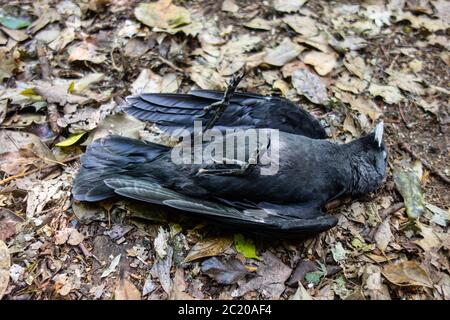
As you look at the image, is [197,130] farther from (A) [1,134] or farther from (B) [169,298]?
(A) [1,134]

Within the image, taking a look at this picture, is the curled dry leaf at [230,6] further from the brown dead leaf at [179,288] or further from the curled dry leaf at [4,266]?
the curled dry leaf at [4,266]

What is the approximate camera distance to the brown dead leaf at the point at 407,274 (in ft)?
10.5

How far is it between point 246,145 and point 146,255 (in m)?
1.11

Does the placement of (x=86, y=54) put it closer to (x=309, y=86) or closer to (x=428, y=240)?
(x=309, y=86)

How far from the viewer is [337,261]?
338 centimetres

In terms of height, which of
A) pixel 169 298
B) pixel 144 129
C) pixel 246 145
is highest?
pixel 246 145

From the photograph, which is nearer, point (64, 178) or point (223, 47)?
point (64, 178)

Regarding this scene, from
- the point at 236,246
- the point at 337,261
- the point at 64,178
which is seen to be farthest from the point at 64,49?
the point at 337,261

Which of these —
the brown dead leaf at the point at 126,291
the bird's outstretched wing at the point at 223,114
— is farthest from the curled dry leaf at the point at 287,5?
the brown dead leaf at the point at 126,291

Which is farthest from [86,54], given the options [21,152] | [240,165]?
[240,165]

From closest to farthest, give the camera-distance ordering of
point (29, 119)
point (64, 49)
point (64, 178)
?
1. point (64, 178)
2. point (29, 119)
3. point (64, 49)

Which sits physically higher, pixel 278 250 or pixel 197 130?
pixel 197 130

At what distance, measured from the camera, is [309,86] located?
4410 mm

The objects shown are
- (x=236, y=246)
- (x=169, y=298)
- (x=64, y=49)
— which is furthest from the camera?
(x=64, y=49)
